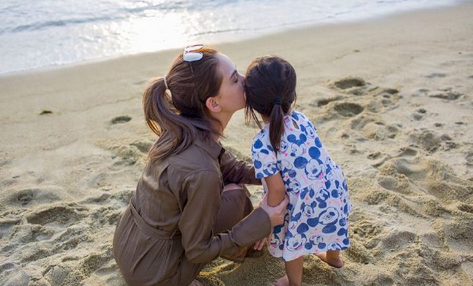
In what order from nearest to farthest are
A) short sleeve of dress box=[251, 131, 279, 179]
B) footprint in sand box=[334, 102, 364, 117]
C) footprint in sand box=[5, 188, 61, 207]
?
1. short sleeve of dress box=[251, 131, 279, 179]
2. footprint in sand box=[5, 188, 61, 207]
3. footprint in sand box=[334, 102, 364, 117]

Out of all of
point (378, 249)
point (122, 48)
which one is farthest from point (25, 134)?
point (378, 249)

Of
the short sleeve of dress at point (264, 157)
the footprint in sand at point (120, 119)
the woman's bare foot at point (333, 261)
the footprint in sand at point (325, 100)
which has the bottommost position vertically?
the footprint in sand at point (120, 119)

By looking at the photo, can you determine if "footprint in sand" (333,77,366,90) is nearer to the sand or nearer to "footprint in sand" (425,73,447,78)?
the sand

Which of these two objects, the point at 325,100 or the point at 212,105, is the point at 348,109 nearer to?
the point at 325,100

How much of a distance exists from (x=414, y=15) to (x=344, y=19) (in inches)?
36.1

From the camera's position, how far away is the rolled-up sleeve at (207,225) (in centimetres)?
192

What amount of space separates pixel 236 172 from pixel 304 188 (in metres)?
0.48

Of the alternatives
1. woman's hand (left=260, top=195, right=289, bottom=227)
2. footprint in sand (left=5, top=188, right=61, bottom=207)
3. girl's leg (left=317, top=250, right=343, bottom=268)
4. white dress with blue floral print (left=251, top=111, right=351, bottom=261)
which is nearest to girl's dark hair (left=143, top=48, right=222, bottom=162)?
white dress with blue floral print (left=251, top=111, right=351, bottom=261)

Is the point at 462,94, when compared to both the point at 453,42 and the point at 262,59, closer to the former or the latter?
the point at 453,42

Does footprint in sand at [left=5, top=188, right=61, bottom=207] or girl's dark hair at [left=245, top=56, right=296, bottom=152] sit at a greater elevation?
girl's dark hair at [left=245, top=56, right=296, bottom=152]

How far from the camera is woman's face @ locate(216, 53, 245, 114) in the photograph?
6.75 feet

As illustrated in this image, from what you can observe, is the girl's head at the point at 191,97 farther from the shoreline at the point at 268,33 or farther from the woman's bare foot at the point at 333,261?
the shoreline at the point at 268,33

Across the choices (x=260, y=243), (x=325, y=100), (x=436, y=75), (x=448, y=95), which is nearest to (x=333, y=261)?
(x=260, y=243)

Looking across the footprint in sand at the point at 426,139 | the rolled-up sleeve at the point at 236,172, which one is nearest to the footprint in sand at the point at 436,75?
the footprint in sand at the point at 426,139
